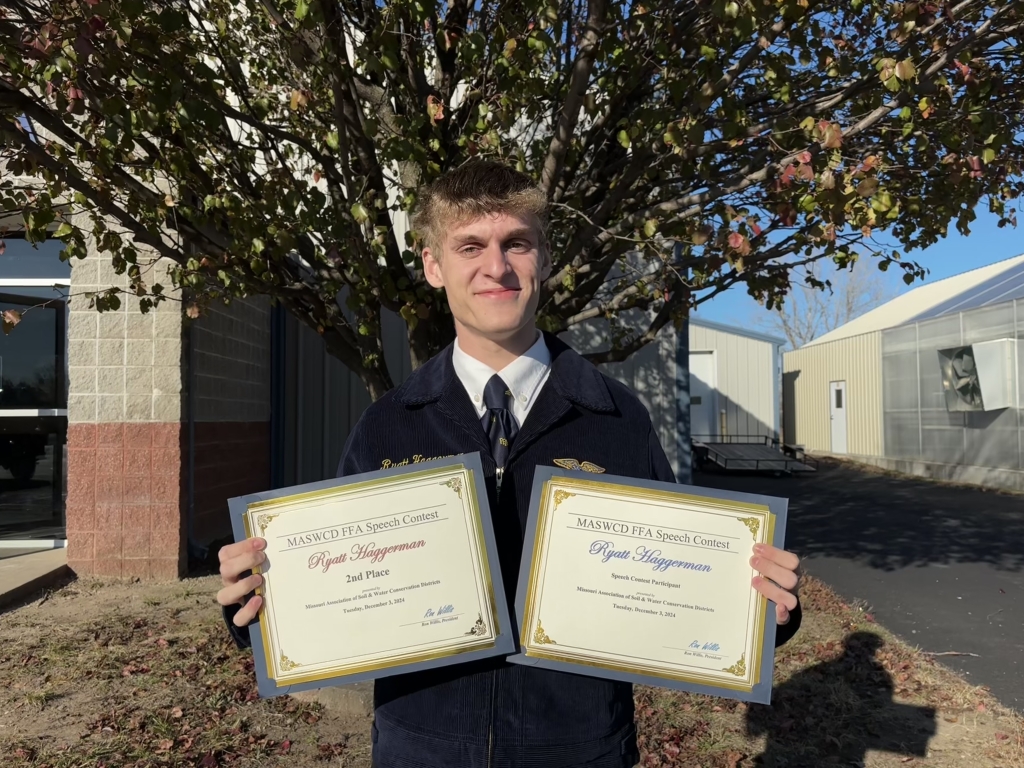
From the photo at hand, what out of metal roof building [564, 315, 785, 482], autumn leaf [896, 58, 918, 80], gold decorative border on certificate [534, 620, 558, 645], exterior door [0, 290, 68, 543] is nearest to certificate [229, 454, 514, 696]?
gold decorative border on certificate [534, 620, 558, 645]

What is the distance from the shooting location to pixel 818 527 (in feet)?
34.6

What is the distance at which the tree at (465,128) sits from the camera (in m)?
3.25

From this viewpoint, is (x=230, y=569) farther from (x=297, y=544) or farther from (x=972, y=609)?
(x=972, y=609)

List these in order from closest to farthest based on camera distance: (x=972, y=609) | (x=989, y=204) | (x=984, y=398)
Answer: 1. (x=989, y=204)
2. (x=972, y=609)
3. (x=984, y=398)

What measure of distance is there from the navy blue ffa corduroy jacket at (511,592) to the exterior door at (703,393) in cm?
2194

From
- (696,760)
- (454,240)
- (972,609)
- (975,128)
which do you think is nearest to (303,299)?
(454,240)

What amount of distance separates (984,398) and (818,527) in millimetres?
7209

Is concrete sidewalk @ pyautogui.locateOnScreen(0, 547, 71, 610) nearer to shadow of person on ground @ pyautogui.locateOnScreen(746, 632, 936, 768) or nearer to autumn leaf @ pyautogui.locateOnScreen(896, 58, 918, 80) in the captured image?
shadow of person on ground @ pyautogui.locateOnScreen(746, 632, 936, 768)

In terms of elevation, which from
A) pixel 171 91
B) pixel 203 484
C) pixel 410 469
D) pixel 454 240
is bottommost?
pixel 203 484

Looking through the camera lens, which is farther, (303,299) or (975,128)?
(303,299)

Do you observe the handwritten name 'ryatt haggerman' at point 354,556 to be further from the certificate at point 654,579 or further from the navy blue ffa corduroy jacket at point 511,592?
the certificate at point 654,579

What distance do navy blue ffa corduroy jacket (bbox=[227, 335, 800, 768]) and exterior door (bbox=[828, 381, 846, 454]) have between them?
22864mm

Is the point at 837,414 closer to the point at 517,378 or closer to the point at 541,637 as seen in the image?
the point at 517,378

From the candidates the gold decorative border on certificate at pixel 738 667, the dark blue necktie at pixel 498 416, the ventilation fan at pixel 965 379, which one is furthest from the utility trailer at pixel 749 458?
the dark blue necktie at pixel 498 416
